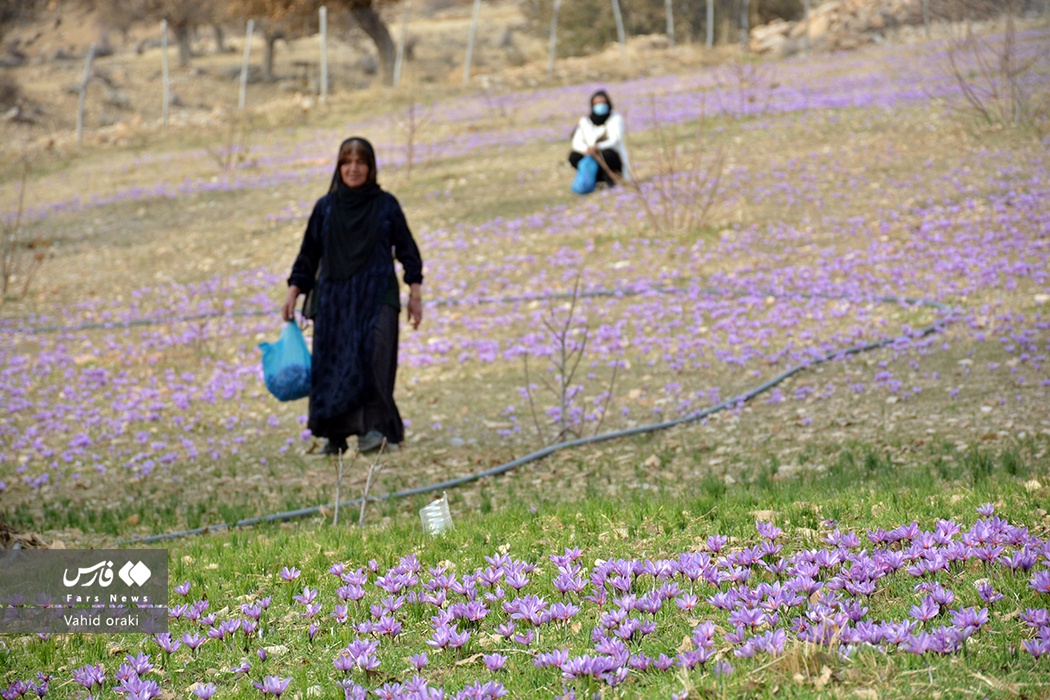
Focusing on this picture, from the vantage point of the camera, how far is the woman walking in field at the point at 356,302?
7.37 meters

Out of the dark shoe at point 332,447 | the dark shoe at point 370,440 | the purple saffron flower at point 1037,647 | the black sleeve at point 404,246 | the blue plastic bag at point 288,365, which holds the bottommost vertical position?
the dark shoe at point 332,447

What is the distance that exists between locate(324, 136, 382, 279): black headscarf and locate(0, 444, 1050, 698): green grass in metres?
1.97

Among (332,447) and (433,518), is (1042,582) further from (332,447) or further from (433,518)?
(332,447)

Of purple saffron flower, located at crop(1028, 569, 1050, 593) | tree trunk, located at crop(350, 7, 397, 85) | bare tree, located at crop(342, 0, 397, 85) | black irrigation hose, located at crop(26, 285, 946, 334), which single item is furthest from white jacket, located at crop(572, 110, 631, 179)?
tree trunk, located at crop(350, 7, 397, 85)

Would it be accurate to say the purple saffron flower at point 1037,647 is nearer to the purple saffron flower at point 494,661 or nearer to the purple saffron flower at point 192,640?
the purple saffron flower at point 494,661

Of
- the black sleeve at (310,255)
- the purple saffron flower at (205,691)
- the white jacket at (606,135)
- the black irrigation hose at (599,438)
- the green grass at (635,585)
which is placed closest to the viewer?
the green grass at (635,585)

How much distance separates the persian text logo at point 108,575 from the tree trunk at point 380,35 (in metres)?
30.8

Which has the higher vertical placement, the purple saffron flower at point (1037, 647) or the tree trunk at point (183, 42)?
the tree trunk at point (183, 42)

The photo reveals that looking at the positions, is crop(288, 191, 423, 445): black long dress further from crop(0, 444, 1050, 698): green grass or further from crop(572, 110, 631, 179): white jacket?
crop(572, 110, 631, 179): white jacket

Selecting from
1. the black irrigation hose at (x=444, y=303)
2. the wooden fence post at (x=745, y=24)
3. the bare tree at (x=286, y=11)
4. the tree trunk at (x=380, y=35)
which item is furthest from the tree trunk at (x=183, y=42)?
the black irrigation hose at (x=444, y=303)

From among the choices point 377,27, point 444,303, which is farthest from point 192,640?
point 377,27

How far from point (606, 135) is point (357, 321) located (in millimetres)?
8668

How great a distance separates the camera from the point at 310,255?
7.58 metres

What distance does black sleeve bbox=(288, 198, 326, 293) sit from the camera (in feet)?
24.6
